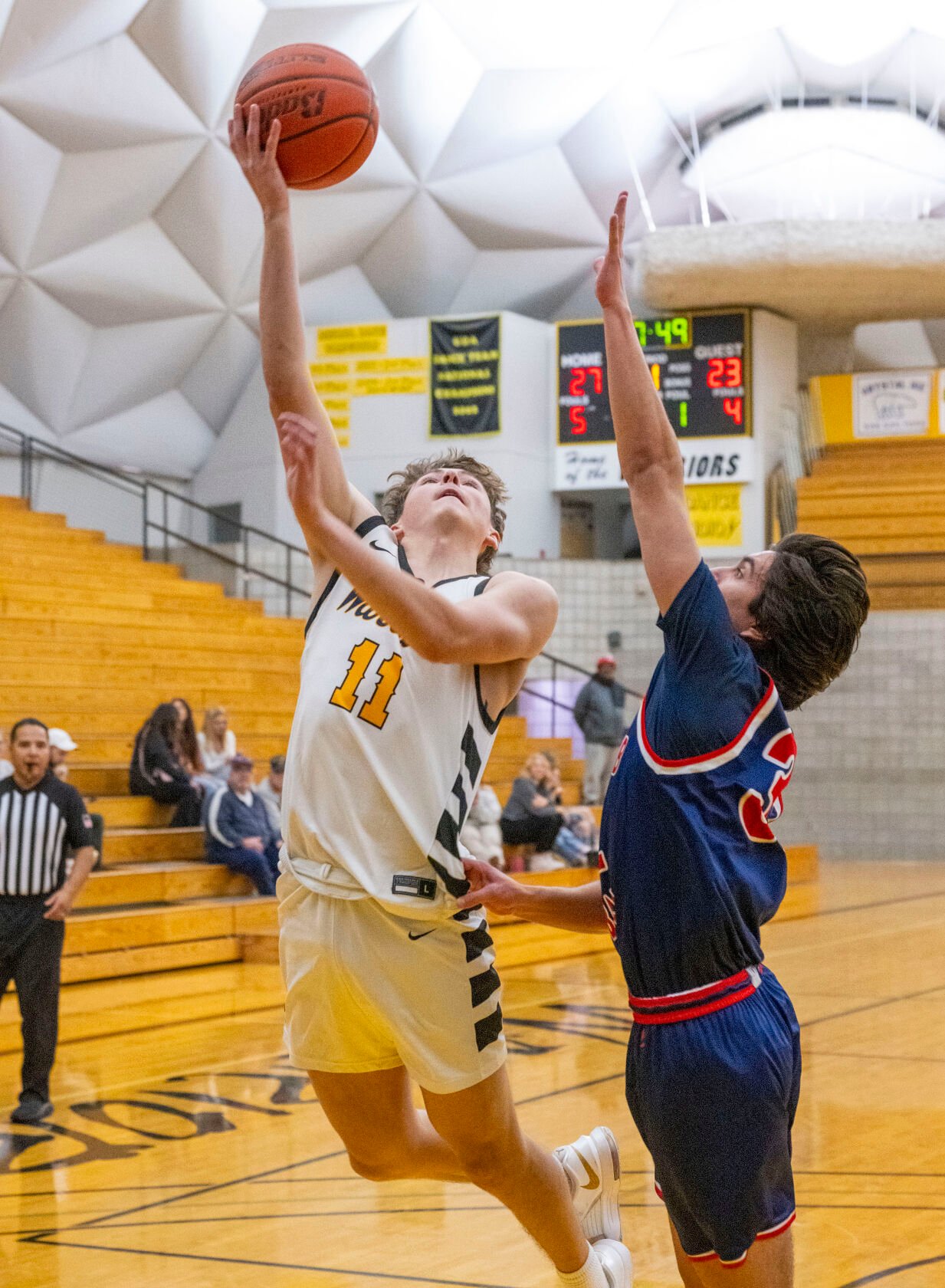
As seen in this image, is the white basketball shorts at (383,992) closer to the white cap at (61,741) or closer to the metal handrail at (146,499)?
the white cap at (61,741)

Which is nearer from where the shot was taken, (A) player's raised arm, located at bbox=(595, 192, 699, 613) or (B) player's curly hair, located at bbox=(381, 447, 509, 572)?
(A) player's raised arm, located at bbox=(595, 192, 699, 613)

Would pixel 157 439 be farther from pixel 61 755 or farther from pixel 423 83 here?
pixel 61 755

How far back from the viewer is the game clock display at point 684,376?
1780cm

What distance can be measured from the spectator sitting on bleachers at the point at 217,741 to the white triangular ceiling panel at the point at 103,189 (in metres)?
8.47

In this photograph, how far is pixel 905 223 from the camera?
1647 centimetres

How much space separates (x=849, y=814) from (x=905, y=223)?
6.66 meters

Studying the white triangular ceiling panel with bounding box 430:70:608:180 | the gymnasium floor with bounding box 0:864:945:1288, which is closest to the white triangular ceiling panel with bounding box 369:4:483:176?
the white triangular ceiling panel with bounding box 430:70:608:180

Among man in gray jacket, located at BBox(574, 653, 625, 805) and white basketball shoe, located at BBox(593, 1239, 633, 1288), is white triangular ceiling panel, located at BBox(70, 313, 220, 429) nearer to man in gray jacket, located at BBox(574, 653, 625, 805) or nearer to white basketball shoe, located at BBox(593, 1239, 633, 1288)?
man in gray jacket, located at BBox(574, 653, 625, 805)

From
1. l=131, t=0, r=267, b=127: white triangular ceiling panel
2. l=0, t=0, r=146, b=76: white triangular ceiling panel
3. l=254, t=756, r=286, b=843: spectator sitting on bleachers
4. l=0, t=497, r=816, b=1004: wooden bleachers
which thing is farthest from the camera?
l=131, t=0, r=267, b=127: white triangular ceiling panel

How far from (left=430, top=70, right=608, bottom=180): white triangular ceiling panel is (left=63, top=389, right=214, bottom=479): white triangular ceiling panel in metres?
4.39

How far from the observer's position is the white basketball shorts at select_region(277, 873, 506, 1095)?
281cm

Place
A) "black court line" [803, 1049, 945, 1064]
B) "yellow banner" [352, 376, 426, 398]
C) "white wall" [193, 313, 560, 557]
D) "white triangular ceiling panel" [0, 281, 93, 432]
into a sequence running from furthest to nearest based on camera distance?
"yellow banner" [352, 376, 426, 398] < "white wall" [193, 313, 560, 557] < "white triangular ceiling panel" [0, 281, 93, 432] < "black court line" [803, 1049, 945, 1064]

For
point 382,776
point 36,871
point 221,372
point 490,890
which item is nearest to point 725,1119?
point 490,890

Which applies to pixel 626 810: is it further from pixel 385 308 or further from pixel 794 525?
pixel 385 308
